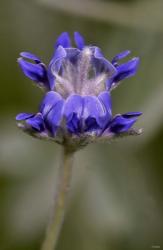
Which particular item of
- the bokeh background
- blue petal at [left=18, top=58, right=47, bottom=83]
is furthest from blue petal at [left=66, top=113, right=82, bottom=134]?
the bokeh background

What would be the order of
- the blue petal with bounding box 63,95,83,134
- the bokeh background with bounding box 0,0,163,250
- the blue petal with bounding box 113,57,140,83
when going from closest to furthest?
the blue petal with bounding box 63,95,83,134
the blue petal with bounding box 113,57,140,83
the bokeh background with bounding box 0,0,163,250

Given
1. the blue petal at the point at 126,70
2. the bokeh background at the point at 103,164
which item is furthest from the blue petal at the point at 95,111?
the bokeh background at the point at 103,164

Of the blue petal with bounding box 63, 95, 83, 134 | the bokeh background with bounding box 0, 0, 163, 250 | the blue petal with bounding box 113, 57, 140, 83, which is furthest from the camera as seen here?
the bokeh background with bounding box 0, 0, 163, 250

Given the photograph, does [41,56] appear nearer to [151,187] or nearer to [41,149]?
[41,149]

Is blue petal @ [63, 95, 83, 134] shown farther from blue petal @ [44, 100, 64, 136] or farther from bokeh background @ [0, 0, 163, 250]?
bokeh background @ [0, 0, 163, 250]

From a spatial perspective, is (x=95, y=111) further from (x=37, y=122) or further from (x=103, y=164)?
(x=103, y=164)

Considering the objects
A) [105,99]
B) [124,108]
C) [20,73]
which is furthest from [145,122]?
[105,99]

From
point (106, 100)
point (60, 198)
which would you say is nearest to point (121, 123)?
point (106, 100)
